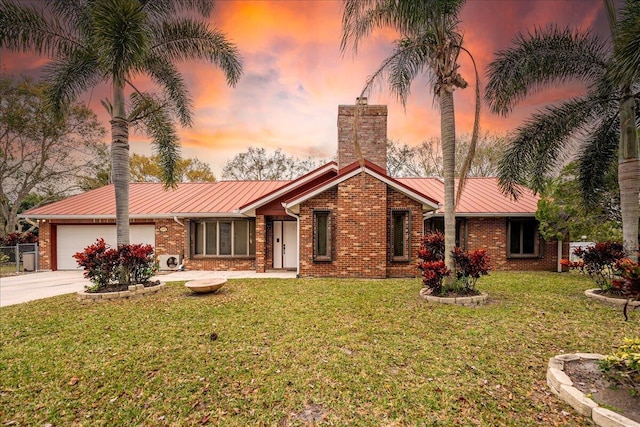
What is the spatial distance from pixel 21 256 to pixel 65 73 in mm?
11240

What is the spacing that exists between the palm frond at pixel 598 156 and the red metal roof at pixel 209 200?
2855mm

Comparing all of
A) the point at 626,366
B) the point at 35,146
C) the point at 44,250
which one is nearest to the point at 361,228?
the point at 626,366

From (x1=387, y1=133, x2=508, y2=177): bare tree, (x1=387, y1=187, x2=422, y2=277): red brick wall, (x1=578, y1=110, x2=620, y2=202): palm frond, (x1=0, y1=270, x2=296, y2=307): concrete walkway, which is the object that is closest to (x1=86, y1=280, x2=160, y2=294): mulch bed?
(x1=0, y1=270, x2=296, y2=307): concrete walkway

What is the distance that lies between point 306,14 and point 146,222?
447 inches

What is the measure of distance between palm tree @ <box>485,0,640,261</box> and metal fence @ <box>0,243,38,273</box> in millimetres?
19742

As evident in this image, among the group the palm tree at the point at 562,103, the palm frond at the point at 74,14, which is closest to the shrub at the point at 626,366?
the palm tree at the point at 562,103

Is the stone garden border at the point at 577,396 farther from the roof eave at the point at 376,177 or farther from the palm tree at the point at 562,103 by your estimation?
the roof eave at the point at 376,177

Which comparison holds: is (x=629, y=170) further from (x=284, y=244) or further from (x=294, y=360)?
(x=284, y=244)

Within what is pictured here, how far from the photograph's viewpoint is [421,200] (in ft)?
33.7

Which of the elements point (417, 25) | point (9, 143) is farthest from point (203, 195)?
point (9, 143)

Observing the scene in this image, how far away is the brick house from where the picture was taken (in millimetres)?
10227

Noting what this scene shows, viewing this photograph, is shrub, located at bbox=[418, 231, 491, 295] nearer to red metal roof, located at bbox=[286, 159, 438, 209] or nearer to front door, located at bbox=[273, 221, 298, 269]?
red metal roof, located at bbox=[286, 159, 438, 209]

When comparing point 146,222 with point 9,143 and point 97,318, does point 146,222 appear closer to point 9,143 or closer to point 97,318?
point 97,318

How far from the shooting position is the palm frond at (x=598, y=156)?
877cm
